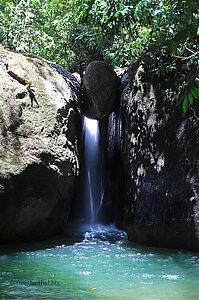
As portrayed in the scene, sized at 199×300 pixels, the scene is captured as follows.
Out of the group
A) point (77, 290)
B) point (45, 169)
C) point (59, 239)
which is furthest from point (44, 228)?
point (77, 290)

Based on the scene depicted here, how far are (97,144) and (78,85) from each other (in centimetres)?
173

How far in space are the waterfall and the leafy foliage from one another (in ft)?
8.30

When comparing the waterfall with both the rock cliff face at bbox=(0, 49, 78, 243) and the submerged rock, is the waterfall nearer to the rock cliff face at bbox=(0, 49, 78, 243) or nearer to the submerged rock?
the submerged rock

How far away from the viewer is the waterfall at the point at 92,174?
852 centimetres

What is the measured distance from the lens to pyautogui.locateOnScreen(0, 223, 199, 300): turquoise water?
10.2ft

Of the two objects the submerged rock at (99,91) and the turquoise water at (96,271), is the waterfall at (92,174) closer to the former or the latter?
the submerged rock at (99,91)

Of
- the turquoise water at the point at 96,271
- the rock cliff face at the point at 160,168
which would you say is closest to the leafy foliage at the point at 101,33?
the rock cliff face at the point at 160,168

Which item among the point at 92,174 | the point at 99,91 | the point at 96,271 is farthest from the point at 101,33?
the point at 96,271

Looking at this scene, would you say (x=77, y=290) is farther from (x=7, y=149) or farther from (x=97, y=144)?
(x=97, y=144)

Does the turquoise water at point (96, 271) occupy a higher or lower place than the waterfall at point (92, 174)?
lower

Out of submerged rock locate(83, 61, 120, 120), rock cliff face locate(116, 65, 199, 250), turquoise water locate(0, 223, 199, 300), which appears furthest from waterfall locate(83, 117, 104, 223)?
turquoise water locate(0, 223, 199, 300)

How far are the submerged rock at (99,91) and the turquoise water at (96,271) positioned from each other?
3.82 m

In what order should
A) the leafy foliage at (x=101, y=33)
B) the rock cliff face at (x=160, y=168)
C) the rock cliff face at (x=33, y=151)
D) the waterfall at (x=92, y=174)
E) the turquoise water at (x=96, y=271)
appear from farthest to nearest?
the waterfall at (x=92, y=174)
the leafy foliage at (x=101, y=33)
the rock cliff face at (x=33, y=151)
the rock cliff face at (x=160, y=168)
the turquoise water at (x=96, y=271)

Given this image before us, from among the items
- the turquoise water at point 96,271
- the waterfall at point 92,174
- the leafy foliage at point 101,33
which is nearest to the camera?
the turquoise water at point 96,271
